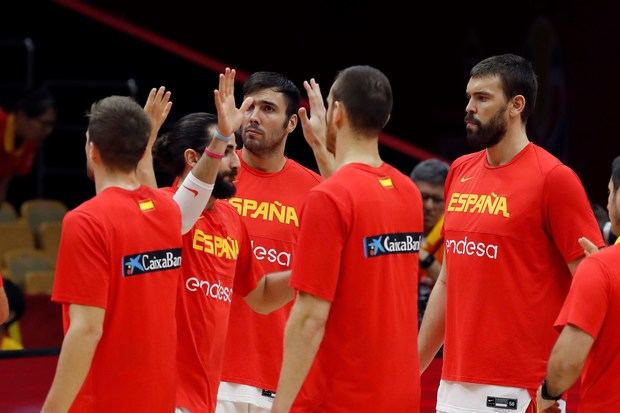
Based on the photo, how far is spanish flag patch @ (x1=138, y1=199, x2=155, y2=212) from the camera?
425 centimetres

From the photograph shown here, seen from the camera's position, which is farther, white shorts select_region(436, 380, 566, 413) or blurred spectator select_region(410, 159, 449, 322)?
blurred spectator select_region(410, 159, 449, 322)

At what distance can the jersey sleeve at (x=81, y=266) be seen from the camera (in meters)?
4.05

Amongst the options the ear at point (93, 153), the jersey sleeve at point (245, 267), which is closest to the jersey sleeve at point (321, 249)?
the ear at point (93, 153)

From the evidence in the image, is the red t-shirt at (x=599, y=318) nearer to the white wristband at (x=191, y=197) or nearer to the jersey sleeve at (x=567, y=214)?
the jersey sleeve at (x=567, y=214)

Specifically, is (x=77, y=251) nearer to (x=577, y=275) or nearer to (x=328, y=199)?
(x=328, y=199)

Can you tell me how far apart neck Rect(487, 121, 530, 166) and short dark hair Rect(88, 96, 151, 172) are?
1574 millimetres

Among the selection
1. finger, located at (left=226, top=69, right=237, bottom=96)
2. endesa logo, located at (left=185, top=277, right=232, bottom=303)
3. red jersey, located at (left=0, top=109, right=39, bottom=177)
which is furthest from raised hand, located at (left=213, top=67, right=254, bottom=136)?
red jersey, located at (left=0, top=109, right=39, bottom=177)

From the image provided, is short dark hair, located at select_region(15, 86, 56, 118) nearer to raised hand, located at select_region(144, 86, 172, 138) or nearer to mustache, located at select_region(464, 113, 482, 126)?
raised hand, located at select_region(144, 86, 172, 138)

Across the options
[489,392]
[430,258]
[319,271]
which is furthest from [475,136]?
[430,258]

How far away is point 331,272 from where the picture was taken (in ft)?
13.7

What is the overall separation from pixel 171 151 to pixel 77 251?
1171 mm

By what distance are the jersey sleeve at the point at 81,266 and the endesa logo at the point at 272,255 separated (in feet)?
5.57

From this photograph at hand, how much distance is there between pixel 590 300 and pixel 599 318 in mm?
64

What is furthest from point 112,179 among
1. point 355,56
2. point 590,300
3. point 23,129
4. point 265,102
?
point 355,56
